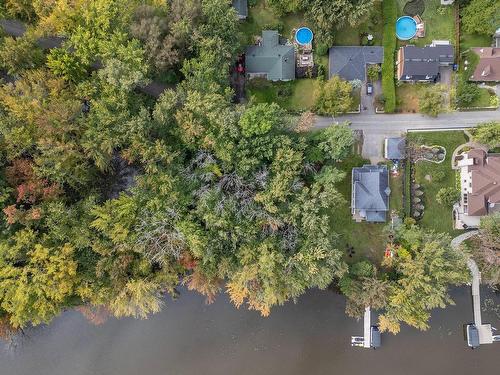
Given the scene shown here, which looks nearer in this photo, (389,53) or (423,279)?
(423,279)

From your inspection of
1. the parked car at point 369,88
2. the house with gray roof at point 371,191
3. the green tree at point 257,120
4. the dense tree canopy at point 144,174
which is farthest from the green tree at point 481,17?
the green tree at point 257,120

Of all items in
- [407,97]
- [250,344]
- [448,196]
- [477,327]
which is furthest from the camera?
[477,327]

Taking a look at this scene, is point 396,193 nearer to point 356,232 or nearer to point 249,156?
point 356,232

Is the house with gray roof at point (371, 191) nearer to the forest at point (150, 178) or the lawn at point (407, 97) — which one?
the forest at point (150, 178)

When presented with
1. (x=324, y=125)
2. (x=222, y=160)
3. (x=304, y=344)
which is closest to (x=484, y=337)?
(x=304, y=344)

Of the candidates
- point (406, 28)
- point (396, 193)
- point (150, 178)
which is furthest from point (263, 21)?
point (396, 193)

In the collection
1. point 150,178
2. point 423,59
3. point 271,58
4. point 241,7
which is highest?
point 241,7
